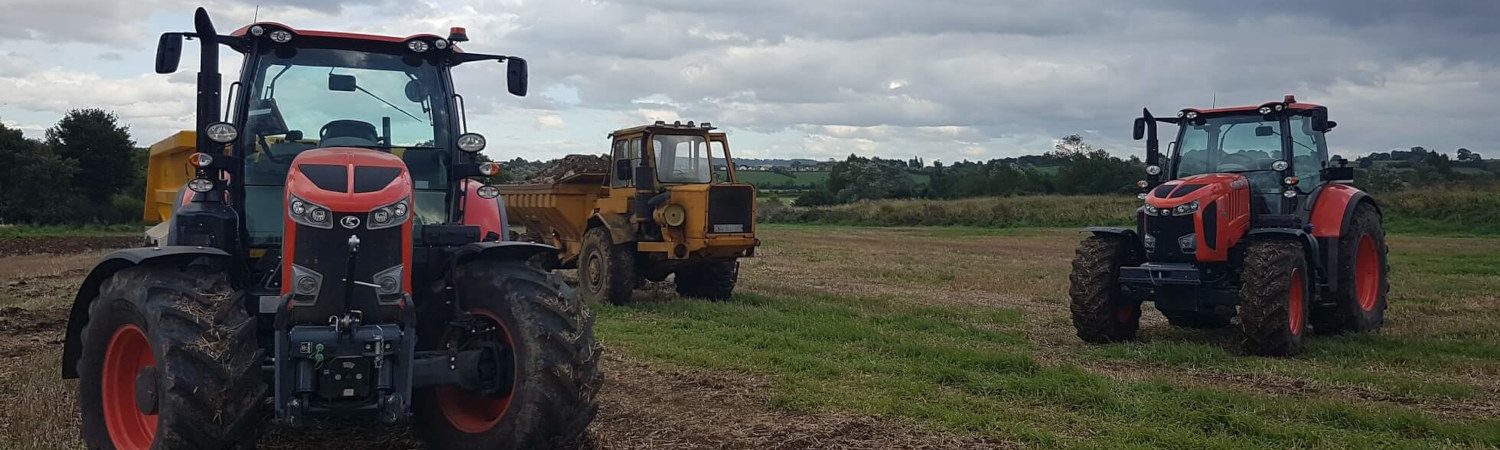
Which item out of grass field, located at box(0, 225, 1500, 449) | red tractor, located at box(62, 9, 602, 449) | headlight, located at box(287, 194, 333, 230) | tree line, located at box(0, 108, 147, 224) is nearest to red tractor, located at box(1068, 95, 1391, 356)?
grass field, located at box(0, 225, 1500, 449)

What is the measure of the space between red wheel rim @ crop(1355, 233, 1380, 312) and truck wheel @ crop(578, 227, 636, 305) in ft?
24.7

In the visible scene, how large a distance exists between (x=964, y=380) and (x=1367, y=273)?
5.71 meters

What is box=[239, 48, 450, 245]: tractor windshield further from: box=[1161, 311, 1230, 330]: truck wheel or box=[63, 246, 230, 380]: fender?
box=[1161, 311, 1230, 330]: truck wheel

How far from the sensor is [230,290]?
4.89 m

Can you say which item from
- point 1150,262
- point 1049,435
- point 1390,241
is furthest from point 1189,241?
point 1390,241

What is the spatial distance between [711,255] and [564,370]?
25.6 feet

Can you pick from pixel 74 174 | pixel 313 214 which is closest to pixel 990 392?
pixel 313 214

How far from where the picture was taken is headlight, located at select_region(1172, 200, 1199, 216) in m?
9.49

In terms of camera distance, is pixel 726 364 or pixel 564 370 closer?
pixel 564 370

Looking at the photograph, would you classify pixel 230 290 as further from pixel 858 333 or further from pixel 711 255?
pixel 711 255

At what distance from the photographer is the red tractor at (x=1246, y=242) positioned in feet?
29.6

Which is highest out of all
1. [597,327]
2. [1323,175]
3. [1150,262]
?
[1323,175]

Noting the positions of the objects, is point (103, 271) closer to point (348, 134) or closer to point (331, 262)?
point (331, 262)

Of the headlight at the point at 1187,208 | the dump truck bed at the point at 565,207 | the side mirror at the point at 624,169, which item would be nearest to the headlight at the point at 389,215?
the headlight at the point at 1187,208
